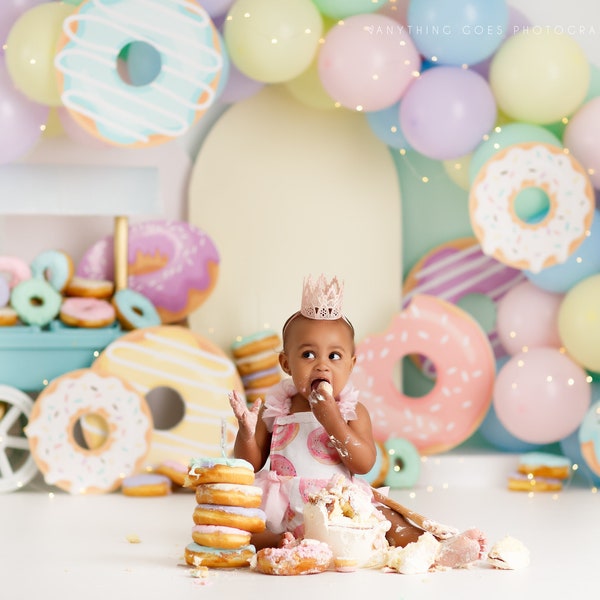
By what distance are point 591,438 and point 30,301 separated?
5.75ft

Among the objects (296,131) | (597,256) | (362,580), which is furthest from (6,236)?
(362,580)

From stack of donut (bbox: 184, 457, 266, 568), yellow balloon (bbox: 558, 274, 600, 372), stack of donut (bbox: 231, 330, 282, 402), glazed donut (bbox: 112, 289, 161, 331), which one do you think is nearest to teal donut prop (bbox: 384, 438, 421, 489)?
stack of donut (bbox: 231, 330, 282, 402)

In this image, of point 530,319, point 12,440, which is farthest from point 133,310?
point 530,319

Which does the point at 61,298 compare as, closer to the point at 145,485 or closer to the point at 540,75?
the point at 145,485

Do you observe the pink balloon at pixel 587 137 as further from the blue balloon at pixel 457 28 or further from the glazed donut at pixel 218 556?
the glazed donut at pixel 218 556

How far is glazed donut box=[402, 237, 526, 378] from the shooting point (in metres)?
4.30

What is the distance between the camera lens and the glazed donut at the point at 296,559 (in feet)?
8.07

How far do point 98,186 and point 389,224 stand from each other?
100cm

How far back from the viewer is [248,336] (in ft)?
13.5

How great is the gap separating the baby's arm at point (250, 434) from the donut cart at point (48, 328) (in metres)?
1.12

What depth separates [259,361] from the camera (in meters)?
3.98

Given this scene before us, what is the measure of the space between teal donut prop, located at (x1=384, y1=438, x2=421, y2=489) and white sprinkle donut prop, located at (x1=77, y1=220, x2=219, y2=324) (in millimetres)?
790

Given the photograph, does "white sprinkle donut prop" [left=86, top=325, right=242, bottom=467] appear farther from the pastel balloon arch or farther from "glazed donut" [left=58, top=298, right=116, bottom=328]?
the pastel balloon arch

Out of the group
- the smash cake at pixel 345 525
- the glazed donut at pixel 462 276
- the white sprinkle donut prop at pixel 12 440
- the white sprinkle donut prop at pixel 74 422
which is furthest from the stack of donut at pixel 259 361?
the smash cake at pixel 345 525
